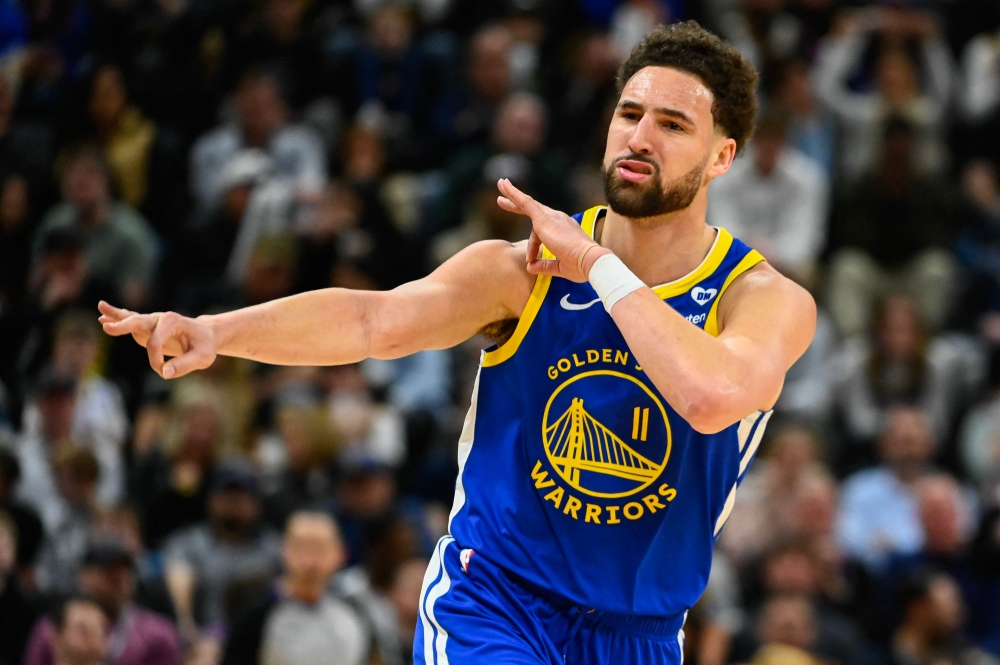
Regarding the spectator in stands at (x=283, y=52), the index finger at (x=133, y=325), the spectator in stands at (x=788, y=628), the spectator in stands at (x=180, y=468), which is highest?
the spectator in stands at (x=283, y=52)

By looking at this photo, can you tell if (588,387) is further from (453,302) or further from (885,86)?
(885,86)

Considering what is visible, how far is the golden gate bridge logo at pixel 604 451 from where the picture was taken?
5027 mm

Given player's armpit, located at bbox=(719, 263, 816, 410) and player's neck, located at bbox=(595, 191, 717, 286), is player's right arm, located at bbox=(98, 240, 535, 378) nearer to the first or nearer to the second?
player's neck, located at bbox=(595, 191, 717, 286)

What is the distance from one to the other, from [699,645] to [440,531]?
213 centimetres

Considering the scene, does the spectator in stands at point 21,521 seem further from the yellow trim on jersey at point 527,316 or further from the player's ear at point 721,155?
the player's ear at point 721,155

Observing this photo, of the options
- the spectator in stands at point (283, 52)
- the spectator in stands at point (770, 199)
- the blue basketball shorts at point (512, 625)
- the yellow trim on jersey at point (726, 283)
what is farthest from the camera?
the spectator in stands at point (283, 52)

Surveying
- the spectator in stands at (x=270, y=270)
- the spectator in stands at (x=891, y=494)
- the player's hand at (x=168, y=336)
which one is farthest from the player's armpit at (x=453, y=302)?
the spectator in stands at (x=270, y=270)

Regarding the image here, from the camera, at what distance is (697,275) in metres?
5.32

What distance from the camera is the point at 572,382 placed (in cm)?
512

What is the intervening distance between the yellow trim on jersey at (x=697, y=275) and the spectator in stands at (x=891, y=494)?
20.4ft

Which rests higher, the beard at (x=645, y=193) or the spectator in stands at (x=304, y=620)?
the beard at (x=645, y=193)

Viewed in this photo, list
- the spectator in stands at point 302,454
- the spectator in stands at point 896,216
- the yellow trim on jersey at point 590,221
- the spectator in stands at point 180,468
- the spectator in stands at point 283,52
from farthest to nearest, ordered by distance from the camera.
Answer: the spectator in stands at point 283,52 → the spectator in stands at point 896,216 → the spectator in stands at point 302,454 → the spectator in stands at point 180,468 → the yellow trim on jersey at point 590,221

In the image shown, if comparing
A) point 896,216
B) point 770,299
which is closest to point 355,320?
point 770,299

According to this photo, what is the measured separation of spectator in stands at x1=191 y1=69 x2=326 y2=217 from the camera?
1352cm
